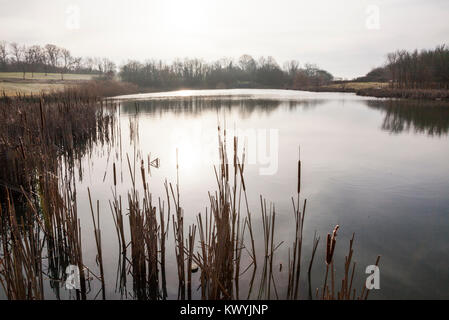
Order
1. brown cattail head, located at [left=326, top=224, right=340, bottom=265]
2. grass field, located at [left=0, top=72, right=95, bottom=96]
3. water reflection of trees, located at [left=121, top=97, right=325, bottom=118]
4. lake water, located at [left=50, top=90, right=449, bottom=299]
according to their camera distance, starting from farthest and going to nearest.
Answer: grass field, located at [left=0, top=72, right=95, bottom=96]
water reflection of trees, located at [left=121, top=97, right=325, bottom=118]
lake water, located at [left=50, top=90, right=449, bottom=299]
brown cattail head, located at [left=326, top=224, right=340, bottom=265]

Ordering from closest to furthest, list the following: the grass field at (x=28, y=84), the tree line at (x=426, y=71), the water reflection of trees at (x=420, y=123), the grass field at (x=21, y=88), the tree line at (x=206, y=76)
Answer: the water reflection of trees at (x=420, y=123) < the grass field at (x=21, y=88) < the grass field at (x=28, y=84) < the tree line at (x=426, y=71) < the tree line at (x=206, y=76)

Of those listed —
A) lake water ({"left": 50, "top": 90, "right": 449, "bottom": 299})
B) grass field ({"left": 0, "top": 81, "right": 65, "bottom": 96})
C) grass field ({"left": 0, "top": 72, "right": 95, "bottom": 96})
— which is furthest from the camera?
grass field ({"left": 0, "top": 72, "right": 95, "bottom": 96})

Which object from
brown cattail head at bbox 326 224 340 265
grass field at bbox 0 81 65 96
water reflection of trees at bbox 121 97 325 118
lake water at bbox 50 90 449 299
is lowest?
lake water at bbox 50 90 449 299

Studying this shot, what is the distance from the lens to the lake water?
3248 millimetres

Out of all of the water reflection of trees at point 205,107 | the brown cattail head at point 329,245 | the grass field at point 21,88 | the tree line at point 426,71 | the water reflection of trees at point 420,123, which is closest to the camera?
the brown cattail head at point 329,245

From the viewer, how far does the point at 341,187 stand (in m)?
5.75

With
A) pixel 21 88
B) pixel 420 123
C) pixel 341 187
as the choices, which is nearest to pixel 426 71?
pixel 420 123

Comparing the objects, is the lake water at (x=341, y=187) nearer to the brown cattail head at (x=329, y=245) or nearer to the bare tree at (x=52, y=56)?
the brown cattail head at (x=329, y=245)

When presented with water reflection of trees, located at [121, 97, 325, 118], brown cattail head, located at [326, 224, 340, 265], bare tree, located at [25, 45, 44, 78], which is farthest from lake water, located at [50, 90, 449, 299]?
bare tree, located at [25, 45, 44, 78]

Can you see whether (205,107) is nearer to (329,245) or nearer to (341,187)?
(341,187)

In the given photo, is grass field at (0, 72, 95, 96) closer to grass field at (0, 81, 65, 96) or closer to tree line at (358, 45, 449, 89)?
grass field at (0, 81, 65, 96)

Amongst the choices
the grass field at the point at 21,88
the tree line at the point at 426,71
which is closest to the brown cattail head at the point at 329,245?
the grass field at the point at 21,88

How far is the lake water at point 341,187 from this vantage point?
3.25m

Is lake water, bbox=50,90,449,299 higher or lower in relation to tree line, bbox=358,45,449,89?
lower
